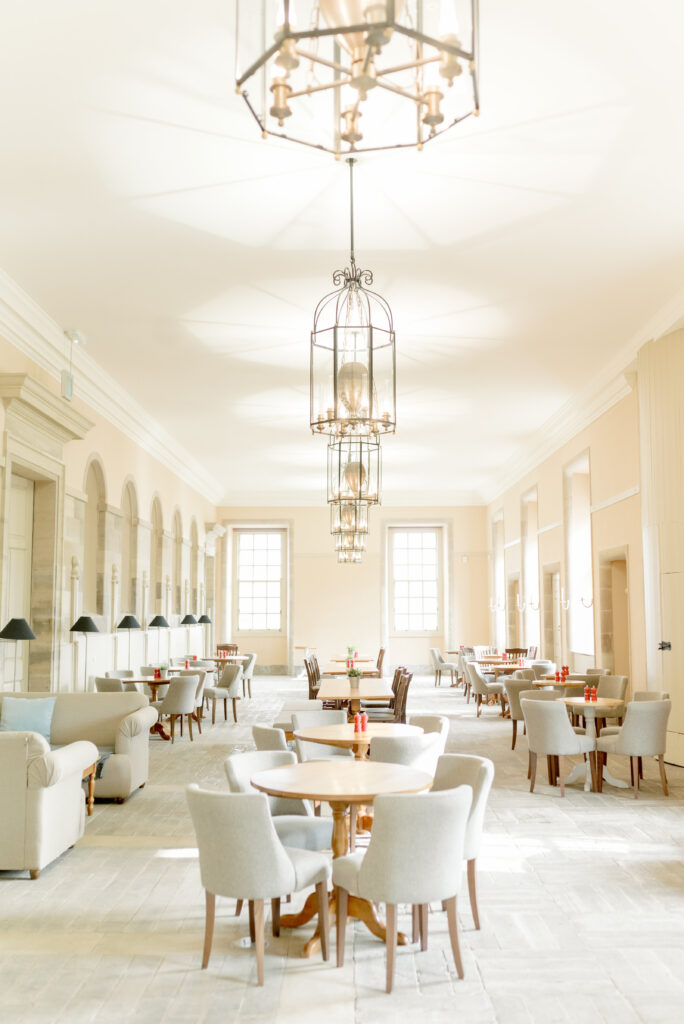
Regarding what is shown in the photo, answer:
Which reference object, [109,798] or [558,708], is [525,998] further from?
[109,798]

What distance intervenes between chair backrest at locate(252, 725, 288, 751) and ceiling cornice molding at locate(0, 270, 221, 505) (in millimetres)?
4748

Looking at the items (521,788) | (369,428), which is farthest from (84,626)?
(369,428)

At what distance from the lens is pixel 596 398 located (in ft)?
40.5

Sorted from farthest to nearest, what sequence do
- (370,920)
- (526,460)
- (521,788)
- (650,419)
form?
(526,460) < (650,419) < (521,788) < (370,920)

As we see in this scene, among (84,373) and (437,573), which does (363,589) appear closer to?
(437,573)

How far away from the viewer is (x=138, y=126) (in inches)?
219

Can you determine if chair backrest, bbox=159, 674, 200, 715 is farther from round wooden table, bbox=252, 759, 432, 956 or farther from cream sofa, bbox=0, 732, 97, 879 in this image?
round wooden table, bbox=252, 759, 432, 956

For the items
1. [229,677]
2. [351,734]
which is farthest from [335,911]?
[229,677]

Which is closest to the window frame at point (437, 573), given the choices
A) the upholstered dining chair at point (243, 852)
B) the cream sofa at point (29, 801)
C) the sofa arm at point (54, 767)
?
the sofa arm at point (54, 767)

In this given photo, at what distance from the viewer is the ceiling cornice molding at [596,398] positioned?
9.31 m

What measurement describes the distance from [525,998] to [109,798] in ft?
15.6

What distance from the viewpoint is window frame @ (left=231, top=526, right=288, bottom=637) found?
23156mm

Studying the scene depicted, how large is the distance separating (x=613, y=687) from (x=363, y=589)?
13408mm

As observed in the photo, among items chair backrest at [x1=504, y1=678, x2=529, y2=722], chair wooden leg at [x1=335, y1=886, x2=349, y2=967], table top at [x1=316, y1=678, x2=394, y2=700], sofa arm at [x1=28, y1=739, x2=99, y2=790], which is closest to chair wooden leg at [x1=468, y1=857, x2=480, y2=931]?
chair wooden leg at [x1=335, y1=886, x2=349, y2=967]
